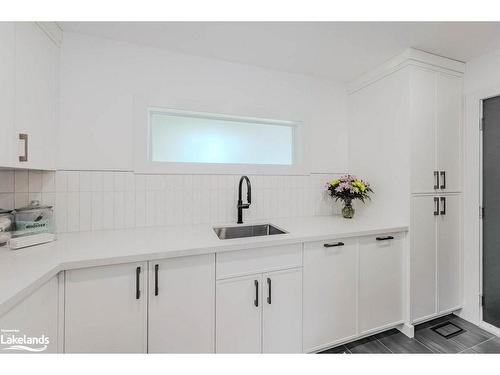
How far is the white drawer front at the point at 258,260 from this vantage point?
1348 millimetres

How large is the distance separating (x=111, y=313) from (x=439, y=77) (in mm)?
2866

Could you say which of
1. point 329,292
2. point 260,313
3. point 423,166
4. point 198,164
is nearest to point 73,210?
point 198,164

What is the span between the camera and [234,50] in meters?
1.83

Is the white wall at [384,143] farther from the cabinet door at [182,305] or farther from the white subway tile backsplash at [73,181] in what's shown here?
the white subway tile backsplash at [73,181]

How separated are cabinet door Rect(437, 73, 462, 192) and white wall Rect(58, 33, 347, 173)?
994 millimetres

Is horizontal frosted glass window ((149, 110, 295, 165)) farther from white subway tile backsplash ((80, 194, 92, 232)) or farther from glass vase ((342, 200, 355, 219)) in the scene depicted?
glass vase ((342, 200, 355, 219))

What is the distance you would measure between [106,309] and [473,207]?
2.80 metres

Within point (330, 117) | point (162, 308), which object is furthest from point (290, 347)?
point (330, 117)

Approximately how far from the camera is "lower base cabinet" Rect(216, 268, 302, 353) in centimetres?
135

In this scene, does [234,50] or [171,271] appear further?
[234,50]

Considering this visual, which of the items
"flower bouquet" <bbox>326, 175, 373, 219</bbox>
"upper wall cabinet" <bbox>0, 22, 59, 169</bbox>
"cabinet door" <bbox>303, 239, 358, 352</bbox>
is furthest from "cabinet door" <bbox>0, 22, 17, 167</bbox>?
"flower bouquet" <bbox>326, 175, 373, 219</bbox>

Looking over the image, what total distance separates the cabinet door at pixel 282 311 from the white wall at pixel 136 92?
48.0 inches

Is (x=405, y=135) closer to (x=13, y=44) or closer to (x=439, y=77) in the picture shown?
(x=439, y=77)
